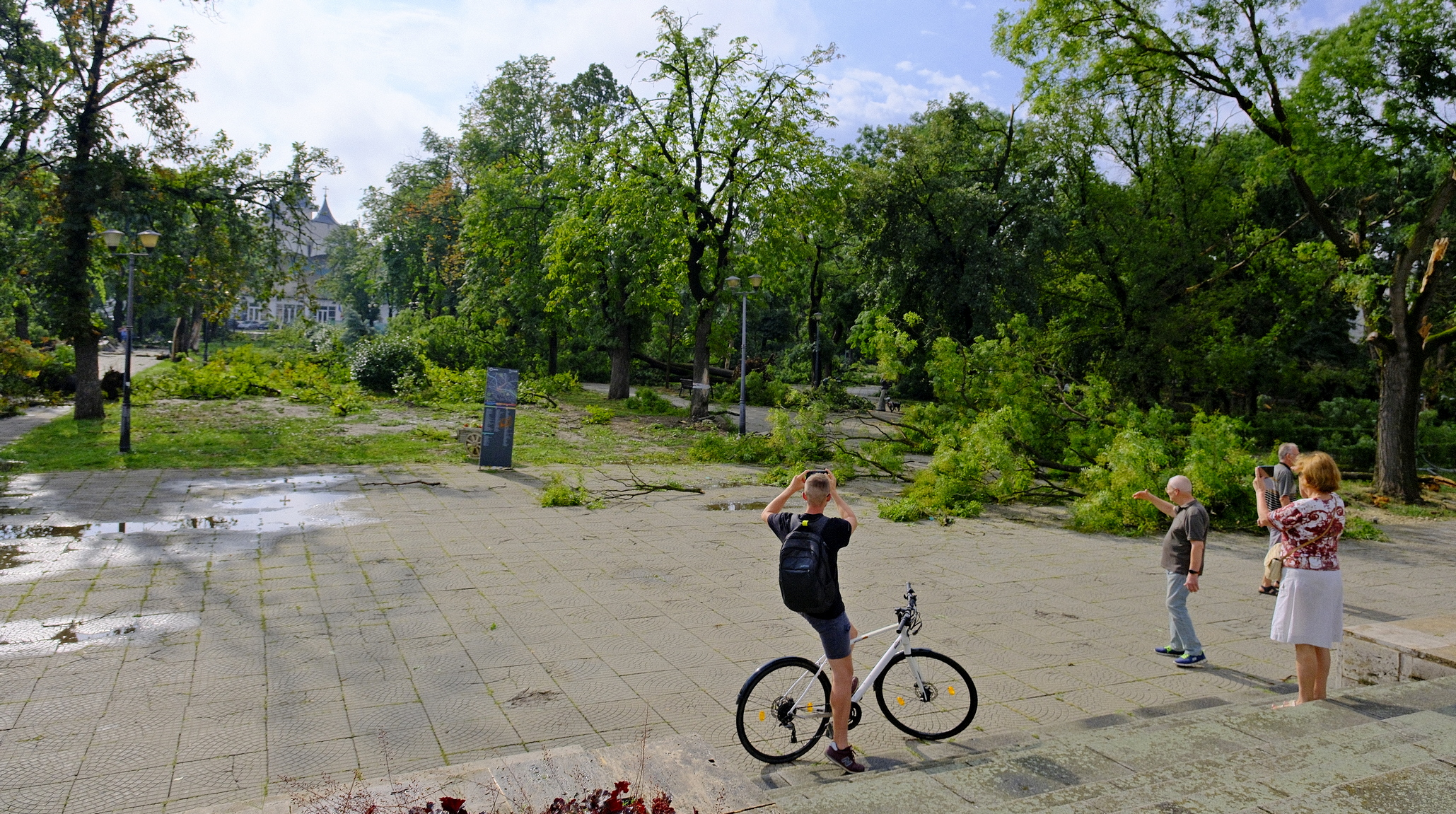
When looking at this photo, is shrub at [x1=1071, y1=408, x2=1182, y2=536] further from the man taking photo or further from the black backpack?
the black backpack

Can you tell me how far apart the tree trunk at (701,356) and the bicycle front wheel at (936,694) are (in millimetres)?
19563

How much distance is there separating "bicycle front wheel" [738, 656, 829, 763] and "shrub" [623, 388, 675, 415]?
22.9 m

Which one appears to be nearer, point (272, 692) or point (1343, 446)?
point (272, 692)

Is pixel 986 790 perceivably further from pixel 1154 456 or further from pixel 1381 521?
pixel 1381 521

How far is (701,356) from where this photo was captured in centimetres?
2514

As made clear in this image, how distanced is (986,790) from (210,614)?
20.6 feet

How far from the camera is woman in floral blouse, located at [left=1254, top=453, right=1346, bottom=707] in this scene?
207 inches

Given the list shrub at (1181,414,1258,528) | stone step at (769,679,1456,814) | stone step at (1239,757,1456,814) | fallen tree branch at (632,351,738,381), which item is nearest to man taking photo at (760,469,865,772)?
stone step at (769,679,1456,814)

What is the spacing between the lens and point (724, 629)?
730cm

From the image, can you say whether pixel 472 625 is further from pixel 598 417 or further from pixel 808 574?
pixel 598 417

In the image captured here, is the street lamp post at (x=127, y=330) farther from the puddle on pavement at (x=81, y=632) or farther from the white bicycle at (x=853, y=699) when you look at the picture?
the white bicycle at (x=853, y=699)

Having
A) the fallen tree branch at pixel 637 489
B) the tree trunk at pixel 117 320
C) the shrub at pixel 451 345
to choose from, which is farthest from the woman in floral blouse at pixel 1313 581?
the tree trunk at pixel 117 320

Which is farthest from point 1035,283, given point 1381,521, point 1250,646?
point 1250,646

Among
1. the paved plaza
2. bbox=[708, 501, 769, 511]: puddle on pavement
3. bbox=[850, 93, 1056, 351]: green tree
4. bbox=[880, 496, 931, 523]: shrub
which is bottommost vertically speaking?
the paved plaza
